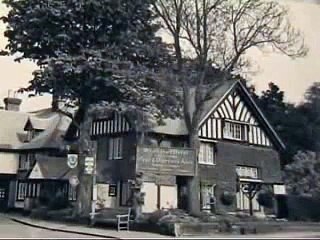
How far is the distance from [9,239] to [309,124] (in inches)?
991

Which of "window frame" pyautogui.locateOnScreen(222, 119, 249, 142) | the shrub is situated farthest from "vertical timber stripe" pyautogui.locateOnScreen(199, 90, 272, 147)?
the shrub

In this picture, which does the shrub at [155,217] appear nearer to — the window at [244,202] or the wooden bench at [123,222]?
the wooden bench at [123,222]

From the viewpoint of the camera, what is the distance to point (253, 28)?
17219 mm

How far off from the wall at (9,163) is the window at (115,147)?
27.3ft

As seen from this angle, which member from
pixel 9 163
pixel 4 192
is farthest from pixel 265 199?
pixel 4 192

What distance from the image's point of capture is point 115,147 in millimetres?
22719

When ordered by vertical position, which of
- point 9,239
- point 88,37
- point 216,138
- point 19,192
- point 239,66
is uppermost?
point 88,37

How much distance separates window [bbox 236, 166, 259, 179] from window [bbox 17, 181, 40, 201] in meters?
10.1

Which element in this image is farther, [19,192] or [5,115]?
[5,115]

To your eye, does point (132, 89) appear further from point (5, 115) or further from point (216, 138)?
point (5, 115)

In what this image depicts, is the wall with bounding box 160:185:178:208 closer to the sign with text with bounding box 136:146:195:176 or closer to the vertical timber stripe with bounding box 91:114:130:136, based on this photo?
the vertical timber stripe with bounding box 91:114:130:136

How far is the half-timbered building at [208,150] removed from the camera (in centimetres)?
2148

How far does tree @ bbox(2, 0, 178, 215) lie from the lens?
17969mm

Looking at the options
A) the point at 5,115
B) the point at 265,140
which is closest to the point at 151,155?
the point at 265,140
